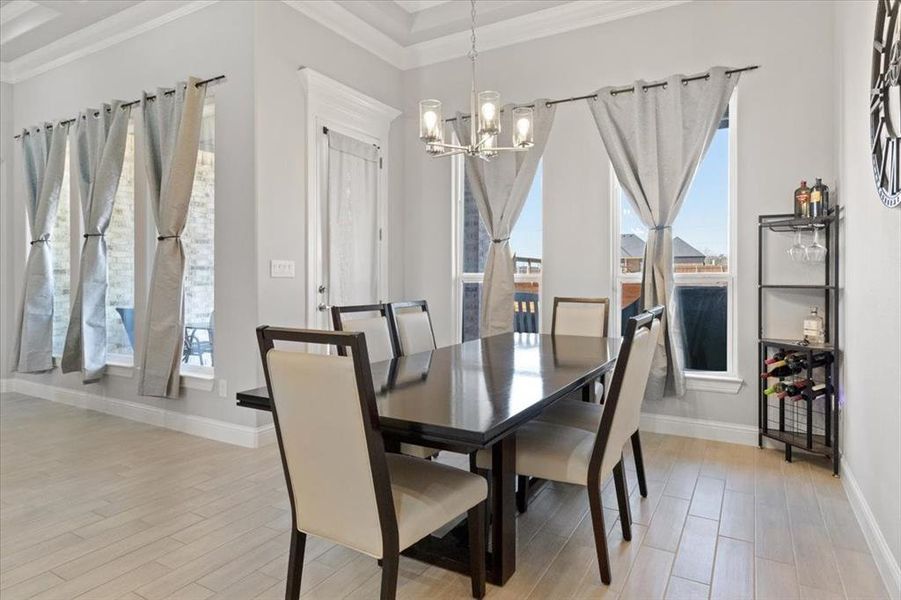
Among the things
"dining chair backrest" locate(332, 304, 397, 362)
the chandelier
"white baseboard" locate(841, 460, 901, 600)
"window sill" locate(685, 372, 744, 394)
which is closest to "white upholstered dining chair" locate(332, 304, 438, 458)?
"dining chair backrest" locate(332, 304, 397, 362)

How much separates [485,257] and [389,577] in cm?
337

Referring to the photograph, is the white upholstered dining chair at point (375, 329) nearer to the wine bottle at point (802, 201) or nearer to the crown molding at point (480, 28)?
the crown molding at point (480, 28)

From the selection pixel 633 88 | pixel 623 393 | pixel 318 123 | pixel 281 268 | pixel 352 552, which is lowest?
pixel 352 552

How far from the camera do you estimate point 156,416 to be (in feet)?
13.4

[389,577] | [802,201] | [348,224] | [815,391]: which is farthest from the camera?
[348,224]

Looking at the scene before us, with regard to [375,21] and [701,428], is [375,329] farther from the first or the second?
[375,21]

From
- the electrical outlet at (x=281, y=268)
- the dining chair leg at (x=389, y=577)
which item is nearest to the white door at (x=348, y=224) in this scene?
the electrical outlet at (x=281, y=268)

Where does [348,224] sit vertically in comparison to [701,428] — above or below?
above

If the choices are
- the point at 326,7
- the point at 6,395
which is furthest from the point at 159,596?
the point at 6,395

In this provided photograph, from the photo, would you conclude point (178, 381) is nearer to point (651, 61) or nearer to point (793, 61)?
point (651, 61)

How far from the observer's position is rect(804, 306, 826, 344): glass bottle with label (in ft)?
10.4

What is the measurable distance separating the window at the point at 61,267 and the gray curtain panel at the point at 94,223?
0.57m

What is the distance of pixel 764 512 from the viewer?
2.50m

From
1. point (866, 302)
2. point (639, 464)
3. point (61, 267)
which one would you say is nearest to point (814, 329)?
point (866, 302)
